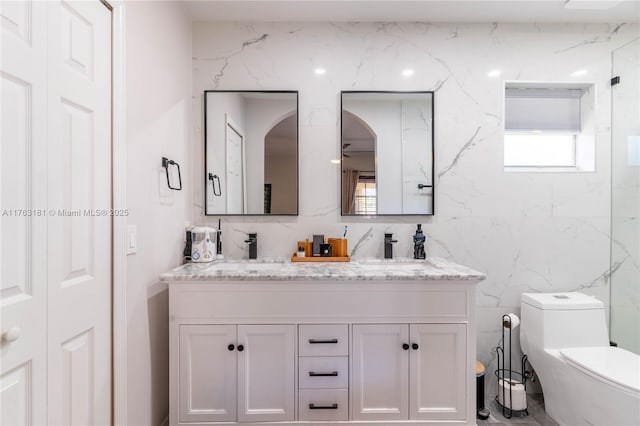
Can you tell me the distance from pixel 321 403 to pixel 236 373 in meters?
0.49

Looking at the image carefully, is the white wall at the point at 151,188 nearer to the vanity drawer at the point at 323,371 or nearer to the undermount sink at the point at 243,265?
the undermount sink at the point at 243,265

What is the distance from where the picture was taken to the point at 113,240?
1.31 meters

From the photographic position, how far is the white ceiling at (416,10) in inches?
76.9

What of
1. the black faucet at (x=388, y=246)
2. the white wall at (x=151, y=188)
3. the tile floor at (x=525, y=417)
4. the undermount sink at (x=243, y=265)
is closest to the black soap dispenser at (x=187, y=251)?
the white wall at (x=151, y=188)

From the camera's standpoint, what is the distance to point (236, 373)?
162cm

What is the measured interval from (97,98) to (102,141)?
172mm

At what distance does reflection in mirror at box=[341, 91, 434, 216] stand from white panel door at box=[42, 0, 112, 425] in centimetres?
141

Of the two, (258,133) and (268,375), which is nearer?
(268,375)

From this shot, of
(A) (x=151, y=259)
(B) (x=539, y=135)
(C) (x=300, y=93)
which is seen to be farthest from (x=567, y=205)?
(A) (x=151, y=259)

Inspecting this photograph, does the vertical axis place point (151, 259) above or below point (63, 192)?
below

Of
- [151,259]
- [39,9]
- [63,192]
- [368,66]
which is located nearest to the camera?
[39,9]

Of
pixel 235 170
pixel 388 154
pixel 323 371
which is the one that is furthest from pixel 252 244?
pixel 388 154

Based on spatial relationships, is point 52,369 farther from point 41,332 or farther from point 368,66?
point 368,66

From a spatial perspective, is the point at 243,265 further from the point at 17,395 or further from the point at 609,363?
the point at 609,363
